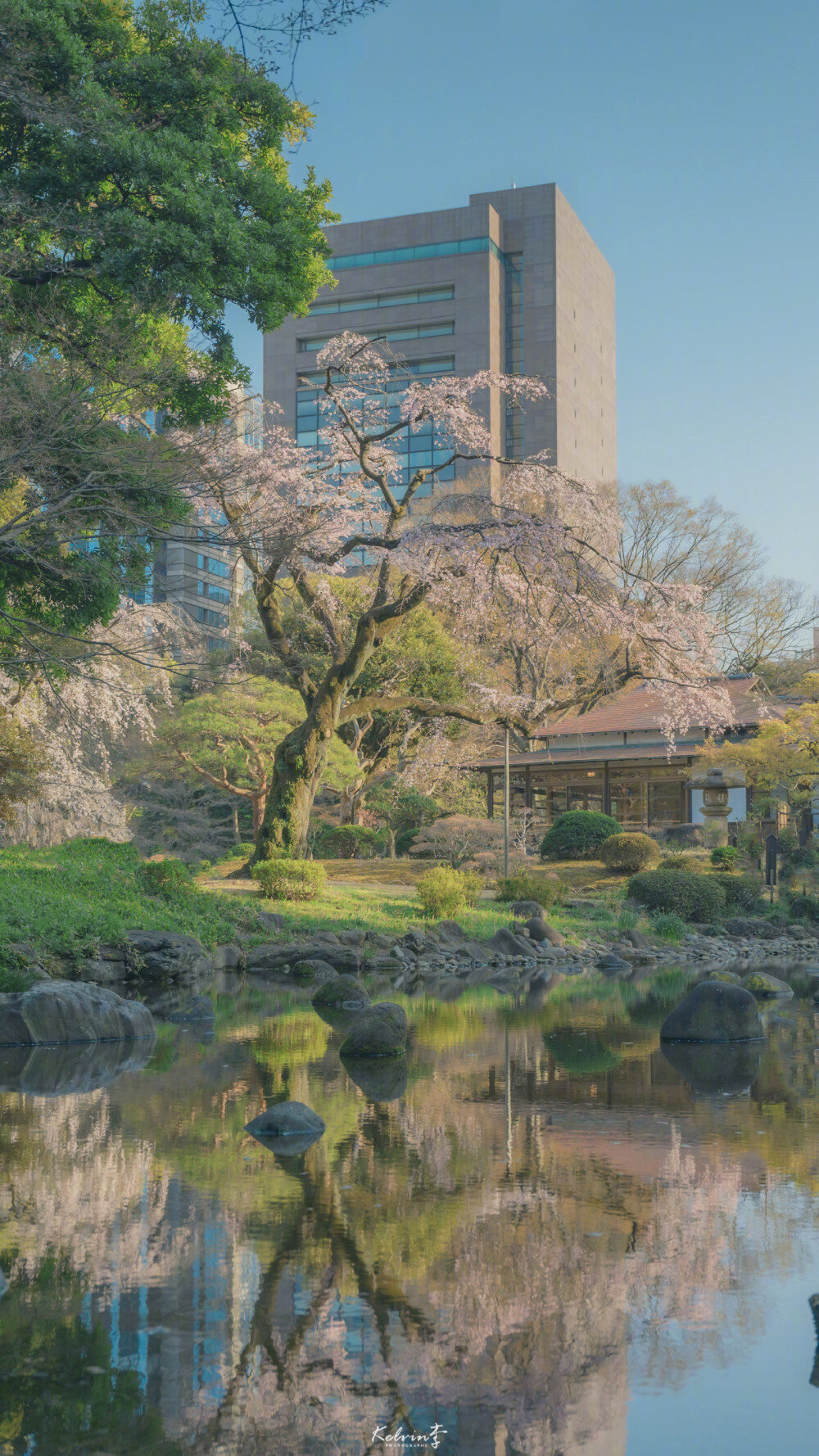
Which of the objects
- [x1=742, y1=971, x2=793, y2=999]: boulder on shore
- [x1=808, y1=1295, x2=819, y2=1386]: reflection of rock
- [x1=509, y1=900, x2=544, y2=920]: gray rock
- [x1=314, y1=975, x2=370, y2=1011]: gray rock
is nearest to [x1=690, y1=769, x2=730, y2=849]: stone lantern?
[x1=509, y1=900, x2=544, y2=920]: gray rock

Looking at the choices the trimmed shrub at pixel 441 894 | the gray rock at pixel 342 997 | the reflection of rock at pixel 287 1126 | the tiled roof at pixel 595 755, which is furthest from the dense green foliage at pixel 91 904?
the tiled roof at pixel 595 755

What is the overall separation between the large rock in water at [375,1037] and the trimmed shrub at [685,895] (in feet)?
47.1

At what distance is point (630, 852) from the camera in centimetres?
2684

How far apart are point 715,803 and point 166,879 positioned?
58.1ft

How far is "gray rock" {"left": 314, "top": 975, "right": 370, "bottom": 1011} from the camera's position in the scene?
41.7 feet

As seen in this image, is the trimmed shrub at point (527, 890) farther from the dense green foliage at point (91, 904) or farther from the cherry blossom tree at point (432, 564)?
the dense green foliage at point (91, 904)

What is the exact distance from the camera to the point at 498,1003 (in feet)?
43.5

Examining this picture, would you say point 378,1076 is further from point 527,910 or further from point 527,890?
point 527,890

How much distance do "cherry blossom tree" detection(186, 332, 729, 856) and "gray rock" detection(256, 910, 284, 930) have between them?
3.28 m

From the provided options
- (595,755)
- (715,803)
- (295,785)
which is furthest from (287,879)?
(595,755)

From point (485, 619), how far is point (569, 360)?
176 feet

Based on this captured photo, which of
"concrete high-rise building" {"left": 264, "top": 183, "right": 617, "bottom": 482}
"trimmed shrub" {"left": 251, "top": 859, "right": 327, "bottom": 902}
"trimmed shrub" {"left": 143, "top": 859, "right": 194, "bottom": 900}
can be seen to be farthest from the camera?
"concrete high-rise building" {"left": 264, "top": 183, "right": 617, "bottom": 482}

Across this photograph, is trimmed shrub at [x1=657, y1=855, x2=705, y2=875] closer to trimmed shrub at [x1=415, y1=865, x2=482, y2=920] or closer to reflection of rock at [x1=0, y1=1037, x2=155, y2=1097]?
trimmed shrub at [x1=415, y1=865, x2=482, y2=920]

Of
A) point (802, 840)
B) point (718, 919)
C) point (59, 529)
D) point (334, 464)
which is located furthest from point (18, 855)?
point (802, 840)
